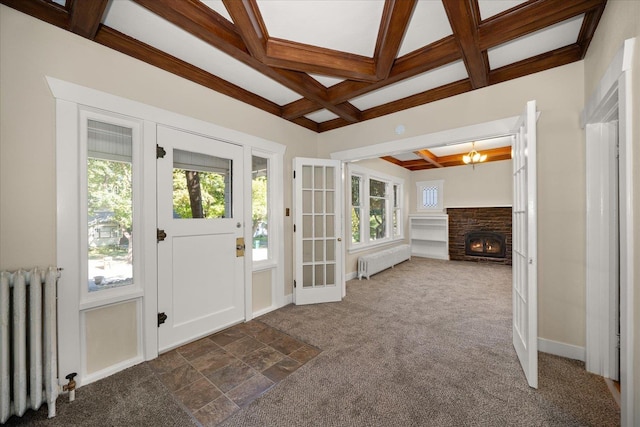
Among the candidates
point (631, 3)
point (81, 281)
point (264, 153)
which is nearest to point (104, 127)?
point (81, 281)

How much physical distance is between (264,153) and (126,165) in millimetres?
1494

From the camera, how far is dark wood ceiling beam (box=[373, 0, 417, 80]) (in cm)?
159

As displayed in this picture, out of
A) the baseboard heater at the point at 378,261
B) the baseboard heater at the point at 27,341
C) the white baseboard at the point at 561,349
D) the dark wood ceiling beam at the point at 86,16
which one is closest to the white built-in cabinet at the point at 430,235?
the baseboard heater at the point at 378,261

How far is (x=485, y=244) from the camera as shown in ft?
20.8

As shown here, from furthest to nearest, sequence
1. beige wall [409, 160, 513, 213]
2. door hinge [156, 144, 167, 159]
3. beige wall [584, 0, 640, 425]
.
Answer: beige wall [409, 160, 513, 213]
door hinge [156, 144, 167, 159]
beige wall [584, 0, 640, 425]

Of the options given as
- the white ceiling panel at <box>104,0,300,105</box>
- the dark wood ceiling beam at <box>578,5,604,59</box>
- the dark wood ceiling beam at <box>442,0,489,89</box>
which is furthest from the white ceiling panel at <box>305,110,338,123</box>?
the dark wood ceiling beam at <box>578,5,604,59</box>

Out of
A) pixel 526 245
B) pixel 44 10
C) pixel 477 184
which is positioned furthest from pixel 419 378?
pixel 477 184

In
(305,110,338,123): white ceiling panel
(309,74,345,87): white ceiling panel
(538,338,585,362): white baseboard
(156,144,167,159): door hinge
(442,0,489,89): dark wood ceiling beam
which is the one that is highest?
(309,74,345,87): white ceiling panel

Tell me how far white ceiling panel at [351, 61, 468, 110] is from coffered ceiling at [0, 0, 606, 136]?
0.02 metres

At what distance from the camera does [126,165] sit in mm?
2137

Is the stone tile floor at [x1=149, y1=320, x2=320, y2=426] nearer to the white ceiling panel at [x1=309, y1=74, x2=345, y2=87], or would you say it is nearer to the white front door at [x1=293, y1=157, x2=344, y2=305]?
the white front door at [x1=293, y1=157, x2=344, y2=305]

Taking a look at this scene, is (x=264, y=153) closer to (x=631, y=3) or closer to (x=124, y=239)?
(x=124, y=239)

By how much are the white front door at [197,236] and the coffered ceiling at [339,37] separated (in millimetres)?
740

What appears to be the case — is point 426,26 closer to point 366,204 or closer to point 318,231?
point 318,231
